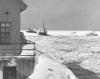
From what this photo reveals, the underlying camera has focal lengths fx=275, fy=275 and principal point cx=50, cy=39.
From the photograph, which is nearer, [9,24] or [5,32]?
[5,32]

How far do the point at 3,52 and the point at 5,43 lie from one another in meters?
0.74

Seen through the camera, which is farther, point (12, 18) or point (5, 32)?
point (12, 18)

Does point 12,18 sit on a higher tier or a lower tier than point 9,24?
higher

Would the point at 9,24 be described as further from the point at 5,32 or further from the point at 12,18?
the point at 5,32

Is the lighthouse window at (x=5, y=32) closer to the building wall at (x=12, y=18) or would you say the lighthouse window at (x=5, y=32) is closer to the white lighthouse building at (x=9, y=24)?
the white lighthouse building at (x=9, y=24)

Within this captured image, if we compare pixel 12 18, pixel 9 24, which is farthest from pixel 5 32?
pixel 12 18

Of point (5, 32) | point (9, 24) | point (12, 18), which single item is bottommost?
point (5, 32)

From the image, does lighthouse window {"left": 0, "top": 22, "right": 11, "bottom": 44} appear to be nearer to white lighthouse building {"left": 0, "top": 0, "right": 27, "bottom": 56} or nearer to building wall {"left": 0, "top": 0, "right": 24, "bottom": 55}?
white lighthouse building {"left": 0, "top": 0, "right": 27, "bottom": 56}

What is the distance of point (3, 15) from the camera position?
2212 cm

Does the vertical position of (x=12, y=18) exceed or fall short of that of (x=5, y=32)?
it exceeds it

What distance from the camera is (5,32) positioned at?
22219 mm

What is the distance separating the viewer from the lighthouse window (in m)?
22.1

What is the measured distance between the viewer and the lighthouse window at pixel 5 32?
22.1 meters

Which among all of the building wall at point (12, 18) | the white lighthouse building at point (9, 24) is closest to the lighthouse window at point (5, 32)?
the white lighthouse building at point (9, 24)
